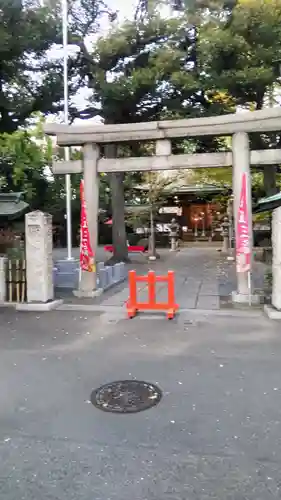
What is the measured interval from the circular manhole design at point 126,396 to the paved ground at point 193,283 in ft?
14.6

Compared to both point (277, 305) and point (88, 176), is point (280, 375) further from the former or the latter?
point (88, 176)

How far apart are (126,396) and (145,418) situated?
1.93 feet

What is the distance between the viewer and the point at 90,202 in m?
10.9

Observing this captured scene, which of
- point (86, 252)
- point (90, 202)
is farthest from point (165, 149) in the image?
point (86, 252)

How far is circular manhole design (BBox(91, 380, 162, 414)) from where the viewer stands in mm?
4555

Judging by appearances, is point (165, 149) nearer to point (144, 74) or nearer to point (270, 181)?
point (144, 74)

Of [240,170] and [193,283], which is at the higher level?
[240,170]

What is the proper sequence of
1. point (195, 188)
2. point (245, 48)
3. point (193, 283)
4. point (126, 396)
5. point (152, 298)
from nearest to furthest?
1. point (126, 396)
2. point (152, 298)
3. point (193, 283)
4. point (245, 48)
5. point (195, 188)

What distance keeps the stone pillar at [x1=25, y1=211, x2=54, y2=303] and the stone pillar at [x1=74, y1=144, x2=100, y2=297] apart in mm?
1367

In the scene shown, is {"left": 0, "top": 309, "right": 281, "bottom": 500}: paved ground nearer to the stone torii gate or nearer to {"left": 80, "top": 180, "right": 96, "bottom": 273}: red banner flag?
{"left": 80, "top": 180, "right": 96, "bottom": 273}: red banner flag

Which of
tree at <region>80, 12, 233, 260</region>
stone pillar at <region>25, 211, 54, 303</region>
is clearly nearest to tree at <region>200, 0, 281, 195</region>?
tree at <region>80, 12, 233, 260</region>

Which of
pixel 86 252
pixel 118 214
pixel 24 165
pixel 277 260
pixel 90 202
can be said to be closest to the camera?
pixel 277 260

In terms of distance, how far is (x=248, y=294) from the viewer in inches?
377

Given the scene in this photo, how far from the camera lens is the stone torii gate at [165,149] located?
31.8 feet
